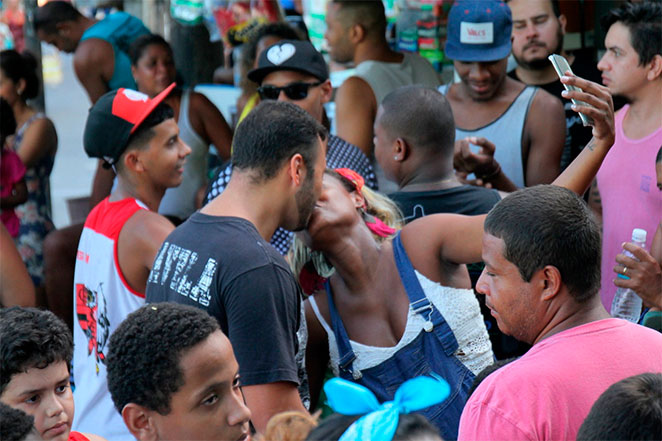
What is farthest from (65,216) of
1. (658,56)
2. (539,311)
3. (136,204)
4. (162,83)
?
(539,311)

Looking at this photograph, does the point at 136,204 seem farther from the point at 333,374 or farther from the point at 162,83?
the point at 162,83

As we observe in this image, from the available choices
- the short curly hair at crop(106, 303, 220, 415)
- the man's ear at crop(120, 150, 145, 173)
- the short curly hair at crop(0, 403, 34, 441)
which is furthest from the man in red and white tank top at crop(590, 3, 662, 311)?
the short curly hair at crop(0, 403, 34, 441)

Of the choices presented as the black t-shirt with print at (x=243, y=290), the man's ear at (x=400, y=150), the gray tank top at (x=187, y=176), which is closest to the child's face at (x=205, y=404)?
the black t-shirt with print at (x=243, y=290)

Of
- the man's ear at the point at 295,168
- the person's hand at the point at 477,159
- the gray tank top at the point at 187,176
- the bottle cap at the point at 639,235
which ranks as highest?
the man's ear at the point at 295,168

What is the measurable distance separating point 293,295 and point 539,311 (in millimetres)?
725

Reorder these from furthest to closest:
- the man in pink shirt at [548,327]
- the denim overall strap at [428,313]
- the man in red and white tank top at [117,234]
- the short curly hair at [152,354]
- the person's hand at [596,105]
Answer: the man in red and white tank top at [117,234] < the denim overall strap at [428,313] < the person's hand at [596,105] < the short curly hair at [152,354] < the man in pink shirt at [548,327]

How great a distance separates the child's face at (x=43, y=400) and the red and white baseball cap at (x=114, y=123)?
114 centimetres

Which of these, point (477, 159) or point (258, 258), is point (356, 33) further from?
point (258, 258)

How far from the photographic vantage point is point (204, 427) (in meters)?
2.00

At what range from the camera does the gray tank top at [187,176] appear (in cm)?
511

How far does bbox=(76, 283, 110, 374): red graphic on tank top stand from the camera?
9.87 feet

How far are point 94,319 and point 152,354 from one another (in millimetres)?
1147

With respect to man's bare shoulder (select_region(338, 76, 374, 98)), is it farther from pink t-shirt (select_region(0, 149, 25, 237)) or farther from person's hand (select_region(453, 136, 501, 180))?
pink t-shirt (select_region(0, 149, 25, 237))

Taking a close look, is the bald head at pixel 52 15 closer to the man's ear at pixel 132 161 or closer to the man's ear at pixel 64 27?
the man's ear at pixel 64 27
